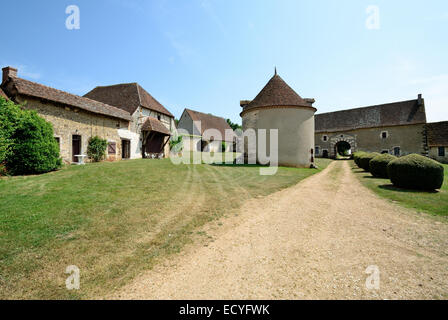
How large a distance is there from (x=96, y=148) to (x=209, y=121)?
76.2 feet

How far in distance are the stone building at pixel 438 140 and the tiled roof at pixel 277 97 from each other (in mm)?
21896

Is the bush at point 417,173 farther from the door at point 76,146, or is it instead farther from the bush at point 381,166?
the door at point 76,146

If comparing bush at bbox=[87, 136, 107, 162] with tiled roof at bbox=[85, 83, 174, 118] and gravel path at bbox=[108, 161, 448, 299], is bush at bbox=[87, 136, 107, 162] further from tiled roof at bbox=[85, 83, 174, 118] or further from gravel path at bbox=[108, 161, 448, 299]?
gravel path at bbox=[108, 161, 448, 299]

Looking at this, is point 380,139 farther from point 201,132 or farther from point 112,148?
point 112,148

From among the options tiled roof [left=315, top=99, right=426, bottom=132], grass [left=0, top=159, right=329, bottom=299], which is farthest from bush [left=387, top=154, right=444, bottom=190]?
tiled roof [left=315, top=99, right=426, bottom=132]

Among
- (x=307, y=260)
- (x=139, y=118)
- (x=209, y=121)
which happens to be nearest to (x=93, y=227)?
(x=307, y=260)

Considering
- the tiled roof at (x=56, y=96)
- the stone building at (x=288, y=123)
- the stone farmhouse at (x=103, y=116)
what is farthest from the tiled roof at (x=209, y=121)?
the tiled roof at (x=56, y=96)

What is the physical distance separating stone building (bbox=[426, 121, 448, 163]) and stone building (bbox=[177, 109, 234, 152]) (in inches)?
1151

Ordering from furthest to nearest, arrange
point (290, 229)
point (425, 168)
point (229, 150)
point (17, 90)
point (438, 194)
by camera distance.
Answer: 1. point (229, 150)
2. point (17, 90)
3. point (425, 168)
4. point (438, 194)
5. point (290, 229)

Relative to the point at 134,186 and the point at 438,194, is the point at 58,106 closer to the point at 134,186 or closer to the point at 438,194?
the point at 134,186

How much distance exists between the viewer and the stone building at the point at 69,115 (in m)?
11.2

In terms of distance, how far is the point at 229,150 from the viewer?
125ft
